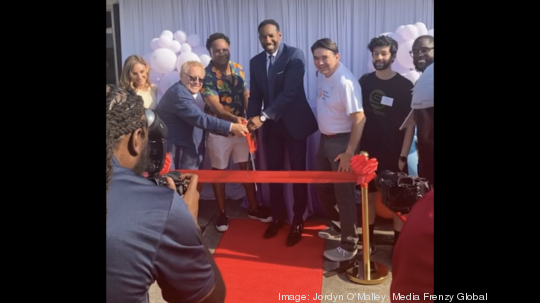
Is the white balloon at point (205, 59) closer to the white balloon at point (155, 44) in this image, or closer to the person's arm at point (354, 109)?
the white balloon at point (155, 44)

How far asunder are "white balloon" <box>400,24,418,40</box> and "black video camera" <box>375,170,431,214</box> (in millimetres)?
1499

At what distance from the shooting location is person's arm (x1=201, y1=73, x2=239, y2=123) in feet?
12.1

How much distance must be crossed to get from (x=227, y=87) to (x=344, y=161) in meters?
1.23

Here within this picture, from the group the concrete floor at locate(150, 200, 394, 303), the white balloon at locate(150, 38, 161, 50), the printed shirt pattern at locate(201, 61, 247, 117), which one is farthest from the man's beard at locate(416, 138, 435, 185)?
the white balloon at locate(150, 38, 161, 50)

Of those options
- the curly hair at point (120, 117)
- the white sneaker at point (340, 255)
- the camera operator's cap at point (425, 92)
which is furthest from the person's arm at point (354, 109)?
the curly hair at point (120, 117)

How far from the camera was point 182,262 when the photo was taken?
1163 millimetres

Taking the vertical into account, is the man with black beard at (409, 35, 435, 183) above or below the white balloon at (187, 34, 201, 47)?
below

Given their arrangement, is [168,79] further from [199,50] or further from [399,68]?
[399,68]

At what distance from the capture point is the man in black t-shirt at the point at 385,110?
3.21 metres

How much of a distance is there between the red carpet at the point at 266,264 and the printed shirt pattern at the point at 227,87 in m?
1.09

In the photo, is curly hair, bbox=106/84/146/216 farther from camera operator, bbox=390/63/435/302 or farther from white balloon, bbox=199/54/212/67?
white balloon, bbox=199/54/212/67
